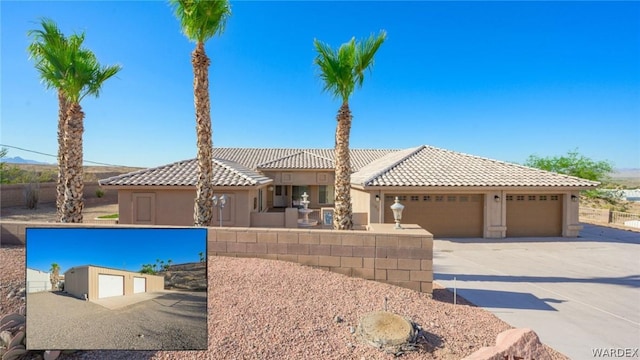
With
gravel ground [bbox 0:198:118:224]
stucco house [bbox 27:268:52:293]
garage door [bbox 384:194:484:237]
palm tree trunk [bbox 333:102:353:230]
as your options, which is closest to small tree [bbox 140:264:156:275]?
stucco house [bbox 27:268:52:293]

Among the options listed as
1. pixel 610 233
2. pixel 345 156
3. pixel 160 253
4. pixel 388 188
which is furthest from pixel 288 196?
pixel 160 253

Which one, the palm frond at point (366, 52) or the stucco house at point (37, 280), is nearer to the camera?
the stucco house at point (37, 280)

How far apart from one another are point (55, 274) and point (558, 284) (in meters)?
11.4

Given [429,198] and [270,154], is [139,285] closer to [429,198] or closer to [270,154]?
[429,198]

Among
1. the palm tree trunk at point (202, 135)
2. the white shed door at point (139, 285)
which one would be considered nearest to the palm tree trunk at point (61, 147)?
the palm tree trunk at point (202, 135)

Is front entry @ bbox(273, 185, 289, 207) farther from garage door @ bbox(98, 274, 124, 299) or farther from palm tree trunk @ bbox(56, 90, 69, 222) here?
garage door @ bbox(98, 274, 124, 299)

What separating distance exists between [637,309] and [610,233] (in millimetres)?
13684

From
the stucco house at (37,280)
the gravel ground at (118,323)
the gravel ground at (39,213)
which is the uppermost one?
the stucco house at (37,280)

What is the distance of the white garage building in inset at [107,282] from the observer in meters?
3.40

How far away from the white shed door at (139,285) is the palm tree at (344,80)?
7.77 m

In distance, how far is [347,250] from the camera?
734 centimetres

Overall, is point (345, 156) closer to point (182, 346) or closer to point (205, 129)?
point (205, 129)

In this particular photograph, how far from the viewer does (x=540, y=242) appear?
570 inches

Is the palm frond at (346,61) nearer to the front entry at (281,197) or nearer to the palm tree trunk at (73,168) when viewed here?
the palm tree trunk at (73,168)
